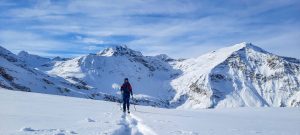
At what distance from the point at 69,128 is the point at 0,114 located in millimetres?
4157

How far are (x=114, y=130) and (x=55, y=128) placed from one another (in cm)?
237

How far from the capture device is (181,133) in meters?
15.9

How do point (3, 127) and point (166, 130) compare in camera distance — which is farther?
point (166, 130)

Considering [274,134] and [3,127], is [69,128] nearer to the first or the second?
[3,127]

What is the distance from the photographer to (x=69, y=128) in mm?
15289

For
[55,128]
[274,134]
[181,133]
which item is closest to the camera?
[55,128]

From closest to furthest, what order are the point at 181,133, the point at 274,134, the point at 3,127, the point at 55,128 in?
the point at 3,127
the point at 55,128
the point at 181,133
the point at 274,134

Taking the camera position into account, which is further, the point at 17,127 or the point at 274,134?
the point at 274,134

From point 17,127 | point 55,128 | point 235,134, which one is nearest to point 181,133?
point 235,134

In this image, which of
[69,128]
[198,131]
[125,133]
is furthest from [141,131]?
[69,128]

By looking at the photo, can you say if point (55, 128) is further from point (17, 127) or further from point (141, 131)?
point (141, 131)

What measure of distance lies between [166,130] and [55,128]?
166 inches

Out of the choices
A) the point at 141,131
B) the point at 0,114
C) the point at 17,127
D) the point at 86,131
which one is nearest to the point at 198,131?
the point at 141,131

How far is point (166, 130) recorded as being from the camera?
16562 millimetres
